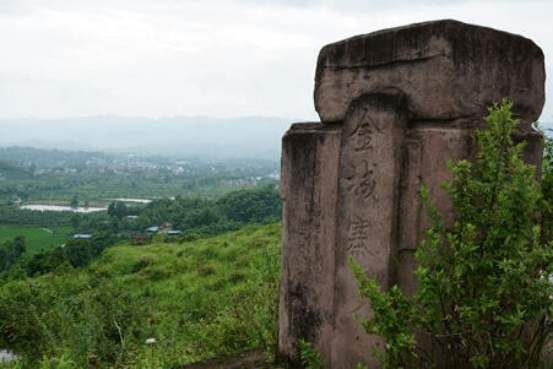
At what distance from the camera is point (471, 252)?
2.53 metres

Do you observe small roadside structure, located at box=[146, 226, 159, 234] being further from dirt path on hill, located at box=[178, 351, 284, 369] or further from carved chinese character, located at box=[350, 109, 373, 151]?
carved chinese character, located at box=[350, 109, 373, 151]

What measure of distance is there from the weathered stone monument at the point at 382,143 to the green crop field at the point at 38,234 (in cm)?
2863

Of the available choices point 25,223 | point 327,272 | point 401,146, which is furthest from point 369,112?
point 25,223

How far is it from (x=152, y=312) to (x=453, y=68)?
676 centimetres

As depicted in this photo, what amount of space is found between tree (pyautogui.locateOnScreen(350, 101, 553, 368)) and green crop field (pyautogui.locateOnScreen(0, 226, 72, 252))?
98.1ft

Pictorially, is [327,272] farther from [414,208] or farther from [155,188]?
[155,188]

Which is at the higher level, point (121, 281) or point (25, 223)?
point (121, 281)

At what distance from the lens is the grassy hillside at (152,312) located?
18.0 feet

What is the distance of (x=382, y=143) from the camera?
3354mm

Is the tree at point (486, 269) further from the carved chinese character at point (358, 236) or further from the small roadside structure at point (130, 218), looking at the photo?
the small roadside structure at point (130, 218)

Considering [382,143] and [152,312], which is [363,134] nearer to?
[382,143]

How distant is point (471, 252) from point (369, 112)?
1.22 metres

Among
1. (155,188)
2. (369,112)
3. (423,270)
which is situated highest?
Answer: (369,112)

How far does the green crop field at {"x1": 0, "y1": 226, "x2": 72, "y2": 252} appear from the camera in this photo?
1249 inches
